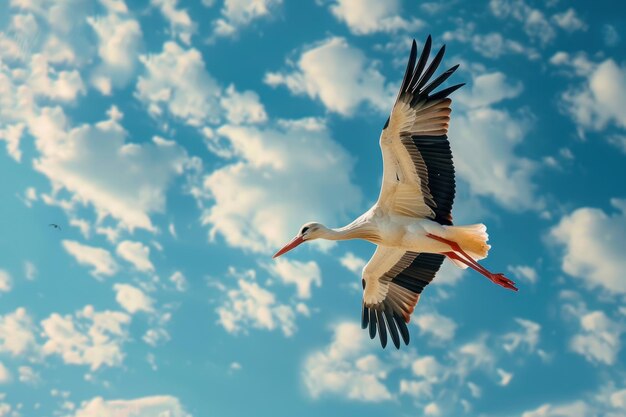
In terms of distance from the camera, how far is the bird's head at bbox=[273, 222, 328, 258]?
12680mm

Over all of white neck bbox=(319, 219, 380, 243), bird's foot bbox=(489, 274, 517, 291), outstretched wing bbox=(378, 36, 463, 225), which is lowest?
bird's foot bbox=(489, 274, 517, 291)

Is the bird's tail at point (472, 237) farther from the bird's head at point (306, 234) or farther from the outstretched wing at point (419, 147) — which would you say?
the bird's head at point (306, 234)

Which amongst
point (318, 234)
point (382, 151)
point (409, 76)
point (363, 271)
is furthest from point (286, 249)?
point (409, 76)

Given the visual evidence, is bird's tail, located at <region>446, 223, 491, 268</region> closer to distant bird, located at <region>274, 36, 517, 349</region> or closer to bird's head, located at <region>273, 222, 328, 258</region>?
distant bird, located at <region>274, 36, 517, 349</region>

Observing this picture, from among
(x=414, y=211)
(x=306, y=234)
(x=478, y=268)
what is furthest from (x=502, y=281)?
(x=306, y=234)

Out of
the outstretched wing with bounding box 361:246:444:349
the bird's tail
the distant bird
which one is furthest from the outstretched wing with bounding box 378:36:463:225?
the outstretched wing with bounding box 361:246:444:349

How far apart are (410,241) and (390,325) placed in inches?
87.8

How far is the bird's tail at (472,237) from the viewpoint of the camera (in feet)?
38.6

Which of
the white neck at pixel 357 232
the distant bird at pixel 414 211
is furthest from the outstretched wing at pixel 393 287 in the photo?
the white neck at pixel 357 232

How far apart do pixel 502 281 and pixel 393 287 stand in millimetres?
2162

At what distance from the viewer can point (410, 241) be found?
39.4ft

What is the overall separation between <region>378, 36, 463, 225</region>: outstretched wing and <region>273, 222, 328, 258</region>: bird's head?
117 centimetres

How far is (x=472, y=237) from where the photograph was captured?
11.8m

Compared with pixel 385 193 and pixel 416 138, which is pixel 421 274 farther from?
pixel 416 138
